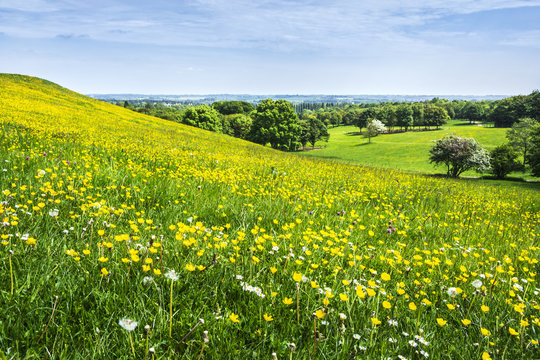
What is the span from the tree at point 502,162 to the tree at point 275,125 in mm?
37107

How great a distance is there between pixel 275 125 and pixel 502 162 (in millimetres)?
41730

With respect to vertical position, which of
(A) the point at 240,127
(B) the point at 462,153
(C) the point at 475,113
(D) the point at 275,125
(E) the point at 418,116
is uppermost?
(C) the point at 475,113

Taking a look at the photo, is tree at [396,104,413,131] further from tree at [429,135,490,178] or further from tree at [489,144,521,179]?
tree at [429,135,490,178]

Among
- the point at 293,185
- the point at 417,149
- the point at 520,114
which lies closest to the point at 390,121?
the point at 520,114

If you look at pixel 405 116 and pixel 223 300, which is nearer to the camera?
pixel 223 300

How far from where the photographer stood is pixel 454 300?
2.70m

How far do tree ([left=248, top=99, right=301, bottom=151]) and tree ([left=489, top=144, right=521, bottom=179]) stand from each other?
3711 centimetres

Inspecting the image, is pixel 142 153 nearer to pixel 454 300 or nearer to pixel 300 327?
pixel 300 327

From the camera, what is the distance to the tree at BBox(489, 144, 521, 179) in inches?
1747

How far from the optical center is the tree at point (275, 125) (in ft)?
204

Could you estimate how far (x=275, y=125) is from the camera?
62.6 m

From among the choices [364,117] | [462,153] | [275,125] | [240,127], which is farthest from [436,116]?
[462,153]

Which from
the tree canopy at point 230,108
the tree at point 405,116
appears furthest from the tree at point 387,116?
the tree canopy at point 230,108

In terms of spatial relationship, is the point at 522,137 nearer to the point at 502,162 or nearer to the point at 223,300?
the point at 502,162
